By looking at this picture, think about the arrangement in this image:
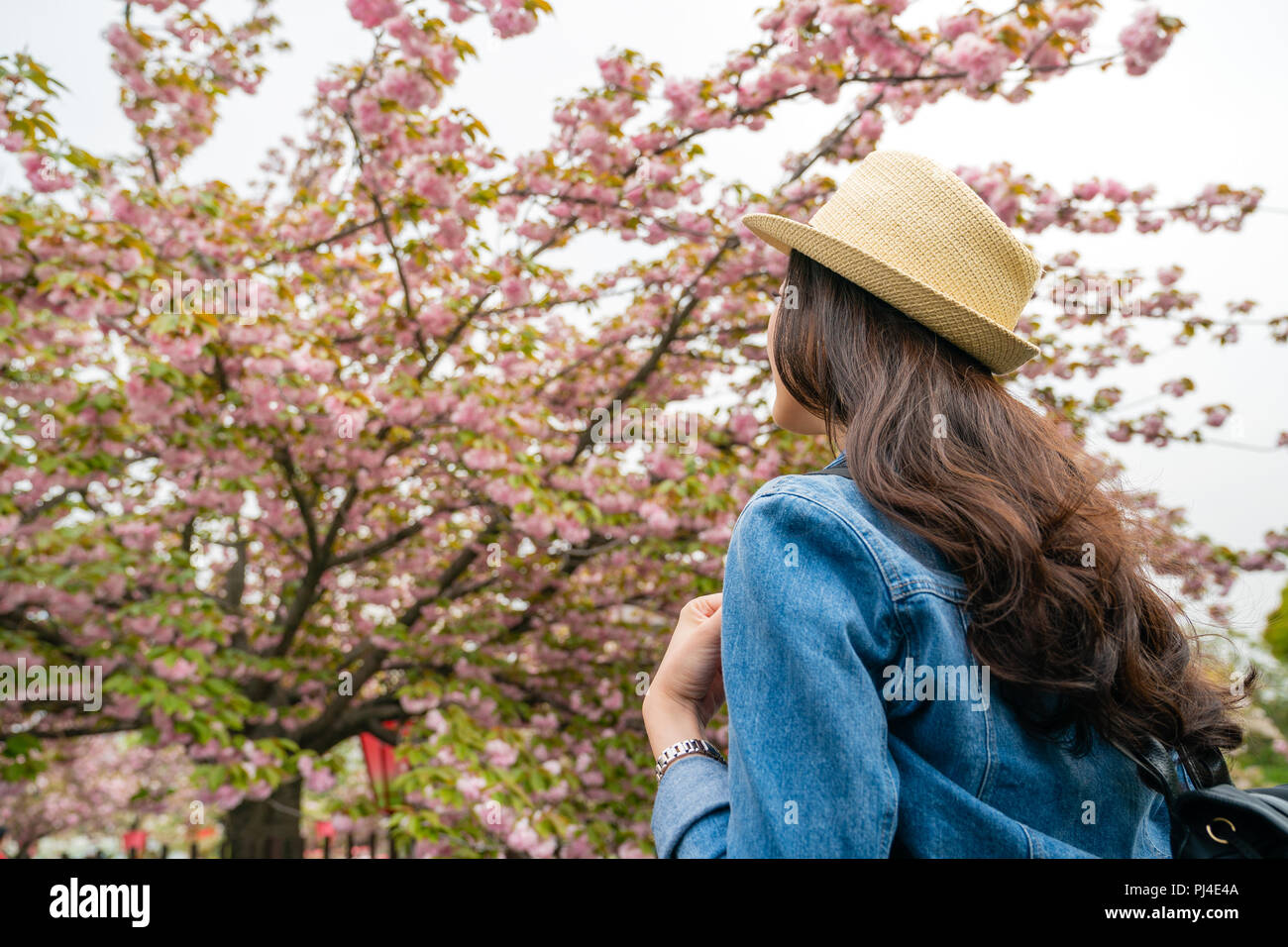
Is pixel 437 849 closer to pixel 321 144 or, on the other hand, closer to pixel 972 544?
pixel 972 544

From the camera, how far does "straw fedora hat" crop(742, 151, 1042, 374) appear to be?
969 millimetres

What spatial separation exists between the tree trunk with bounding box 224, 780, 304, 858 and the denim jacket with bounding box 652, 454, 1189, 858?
5057 millimetres

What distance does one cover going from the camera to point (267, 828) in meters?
5.16

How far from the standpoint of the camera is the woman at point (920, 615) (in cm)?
70

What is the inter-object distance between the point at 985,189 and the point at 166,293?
148 inches

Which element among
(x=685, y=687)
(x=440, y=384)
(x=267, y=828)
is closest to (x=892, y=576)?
(x=685, y=687)

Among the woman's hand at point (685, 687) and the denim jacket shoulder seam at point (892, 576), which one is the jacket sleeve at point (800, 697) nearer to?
the denim jacket shoulder seam at point (892, 576)

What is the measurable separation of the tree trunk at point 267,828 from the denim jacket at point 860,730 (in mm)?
5057

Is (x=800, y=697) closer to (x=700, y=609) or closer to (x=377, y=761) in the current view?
(x=700, y=609)

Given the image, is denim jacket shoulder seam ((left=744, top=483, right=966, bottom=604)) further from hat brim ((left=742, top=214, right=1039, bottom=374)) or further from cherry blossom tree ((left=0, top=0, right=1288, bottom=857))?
cherry blossom tree ((left=0, top=0, right=1288, bottom=857))

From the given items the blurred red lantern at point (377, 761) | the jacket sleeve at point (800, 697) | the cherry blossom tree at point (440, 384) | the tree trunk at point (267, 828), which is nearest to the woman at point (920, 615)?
the jacket sleeve at point (800, 697)

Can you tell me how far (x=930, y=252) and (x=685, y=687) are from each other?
0.62m

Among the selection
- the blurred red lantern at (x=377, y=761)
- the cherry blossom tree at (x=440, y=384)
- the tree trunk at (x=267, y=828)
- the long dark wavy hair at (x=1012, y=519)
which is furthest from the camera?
the blurred red lantern at (x=377, y=761)
